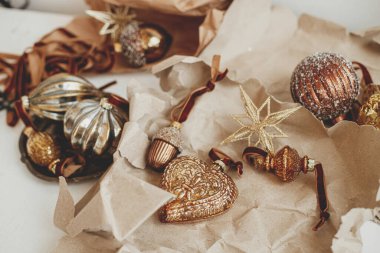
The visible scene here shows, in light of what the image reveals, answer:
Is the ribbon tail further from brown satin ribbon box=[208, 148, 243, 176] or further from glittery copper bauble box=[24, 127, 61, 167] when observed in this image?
glittery copper bauble box=[24, 127, 61, 167]

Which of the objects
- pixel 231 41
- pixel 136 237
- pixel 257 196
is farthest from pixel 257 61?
pixel 136 237

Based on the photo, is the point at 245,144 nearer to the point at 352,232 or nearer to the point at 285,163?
the point at 285,163

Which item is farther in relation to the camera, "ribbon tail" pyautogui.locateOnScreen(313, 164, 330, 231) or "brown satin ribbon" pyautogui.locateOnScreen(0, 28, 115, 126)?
"brown satin ribbon" pyautogui.locateOnScreen(0, 28, 115, 126)

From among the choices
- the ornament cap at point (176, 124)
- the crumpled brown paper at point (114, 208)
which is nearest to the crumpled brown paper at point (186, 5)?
the ornament cap at point (176, 124)

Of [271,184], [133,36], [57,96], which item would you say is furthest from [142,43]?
[271,184]

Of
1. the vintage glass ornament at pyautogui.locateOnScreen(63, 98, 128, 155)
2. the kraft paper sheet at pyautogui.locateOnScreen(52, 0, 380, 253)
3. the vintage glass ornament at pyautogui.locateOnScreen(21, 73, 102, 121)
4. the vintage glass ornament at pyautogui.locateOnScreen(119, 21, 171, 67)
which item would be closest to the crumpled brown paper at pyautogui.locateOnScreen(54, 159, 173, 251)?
the kraft paper sheet at pyautogui.locateOnScreen(52, 0, 380, 253)

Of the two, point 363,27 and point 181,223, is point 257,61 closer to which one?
point 363,27
